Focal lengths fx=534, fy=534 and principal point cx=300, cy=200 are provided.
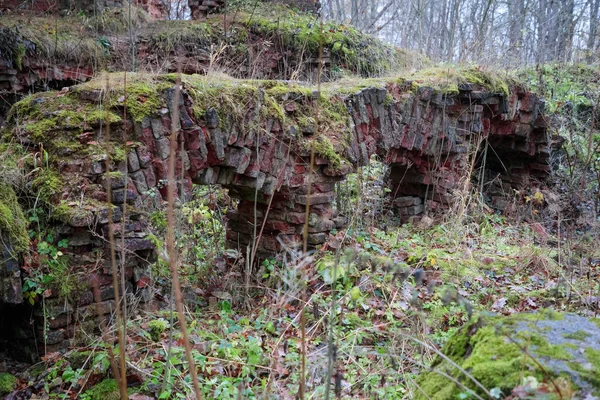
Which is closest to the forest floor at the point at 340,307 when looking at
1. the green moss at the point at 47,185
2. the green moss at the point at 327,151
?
the green moss at the point at 327,151

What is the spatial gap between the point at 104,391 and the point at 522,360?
8.55 ft

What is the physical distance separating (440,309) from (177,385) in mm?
2167

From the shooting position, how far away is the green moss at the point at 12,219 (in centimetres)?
335

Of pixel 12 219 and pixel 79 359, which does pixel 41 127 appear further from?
pixel 79 359

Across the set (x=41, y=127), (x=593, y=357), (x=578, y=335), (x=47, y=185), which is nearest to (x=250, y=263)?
(x=47, y=185)

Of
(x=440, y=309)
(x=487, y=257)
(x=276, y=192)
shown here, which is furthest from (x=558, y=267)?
(x=276, y=192)

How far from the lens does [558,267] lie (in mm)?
5184

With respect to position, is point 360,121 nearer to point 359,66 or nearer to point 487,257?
point 487,257

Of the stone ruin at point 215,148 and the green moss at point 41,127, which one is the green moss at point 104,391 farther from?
the green moss at point 41,127

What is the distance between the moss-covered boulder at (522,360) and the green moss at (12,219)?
280 centimetres

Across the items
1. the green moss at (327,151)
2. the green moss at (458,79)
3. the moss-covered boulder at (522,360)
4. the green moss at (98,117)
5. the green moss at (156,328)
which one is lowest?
the green moss at (156,328)

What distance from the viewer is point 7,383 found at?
326 cm

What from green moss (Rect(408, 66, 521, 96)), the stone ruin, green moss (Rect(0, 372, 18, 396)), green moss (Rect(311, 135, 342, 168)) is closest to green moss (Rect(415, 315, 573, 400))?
the stone ruin

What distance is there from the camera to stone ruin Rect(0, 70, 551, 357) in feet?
11.9
